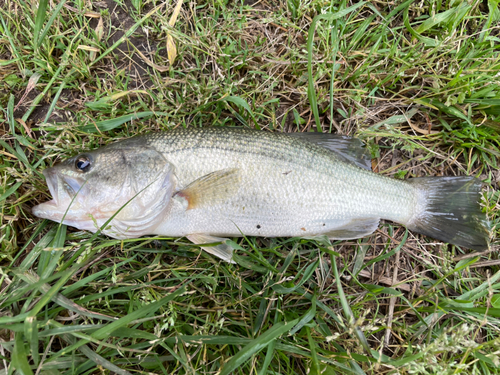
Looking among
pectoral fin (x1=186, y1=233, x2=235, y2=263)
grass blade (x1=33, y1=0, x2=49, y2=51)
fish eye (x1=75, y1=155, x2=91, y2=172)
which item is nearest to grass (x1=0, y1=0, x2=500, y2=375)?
grass blade (x1=33, y1=0, x2=49, y2=51)

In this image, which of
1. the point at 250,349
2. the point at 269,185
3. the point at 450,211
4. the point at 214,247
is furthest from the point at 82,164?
the point at 450,211

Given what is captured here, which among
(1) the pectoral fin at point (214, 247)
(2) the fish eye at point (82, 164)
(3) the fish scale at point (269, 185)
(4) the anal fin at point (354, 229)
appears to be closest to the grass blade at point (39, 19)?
(2) the fish eye at point (82, 164)

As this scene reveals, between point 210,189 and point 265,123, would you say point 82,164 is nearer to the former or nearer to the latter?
point 210,189

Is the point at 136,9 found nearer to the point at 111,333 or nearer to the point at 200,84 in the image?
the point at 200,84

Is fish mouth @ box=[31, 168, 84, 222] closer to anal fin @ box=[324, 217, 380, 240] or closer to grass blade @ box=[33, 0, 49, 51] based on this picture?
grass blade @ box=[33, 0, 49, 51]

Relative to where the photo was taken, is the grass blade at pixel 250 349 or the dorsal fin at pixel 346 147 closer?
the grass blade at pixel 250 349

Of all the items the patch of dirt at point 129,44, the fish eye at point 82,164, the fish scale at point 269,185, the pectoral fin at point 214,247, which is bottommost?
the pectoral fin at point 214,247

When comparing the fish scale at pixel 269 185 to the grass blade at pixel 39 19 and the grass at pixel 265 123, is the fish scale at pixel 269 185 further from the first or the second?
the grass blade at pixel 39 19
